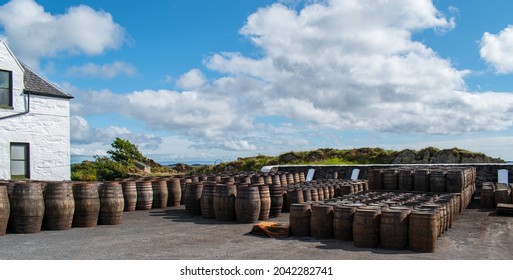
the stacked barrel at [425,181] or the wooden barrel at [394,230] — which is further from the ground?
the stacked barrel at [425,181]

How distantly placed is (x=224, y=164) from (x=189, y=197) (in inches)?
935

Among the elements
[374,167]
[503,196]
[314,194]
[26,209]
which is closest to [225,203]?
[314,194]

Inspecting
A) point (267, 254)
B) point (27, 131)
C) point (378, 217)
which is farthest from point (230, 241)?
point (27, 131)

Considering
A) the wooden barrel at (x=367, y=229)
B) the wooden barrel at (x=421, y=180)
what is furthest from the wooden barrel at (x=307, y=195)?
the wooden barrel at (x=367, y=229)

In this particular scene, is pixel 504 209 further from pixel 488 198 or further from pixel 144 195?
pixel 144 195

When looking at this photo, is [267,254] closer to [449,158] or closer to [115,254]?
[115,254]

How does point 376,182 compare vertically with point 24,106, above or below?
below

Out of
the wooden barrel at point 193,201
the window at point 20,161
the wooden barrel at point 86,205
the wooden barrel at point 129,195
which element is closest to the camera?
the wooden barrel at point 86,205

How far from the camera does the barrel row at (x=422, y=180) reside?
1330cm

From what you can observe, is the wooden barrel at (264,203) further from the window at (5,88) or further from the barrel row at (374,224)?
the window at (5,88)

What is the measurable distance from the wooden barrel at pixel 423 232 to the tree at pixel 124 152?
905 inches

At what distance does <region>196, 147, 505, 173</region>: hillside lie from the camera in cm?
2872

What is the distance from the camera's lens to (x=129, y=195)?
13.5 metres

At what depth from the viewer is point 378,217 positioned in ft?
27.8
